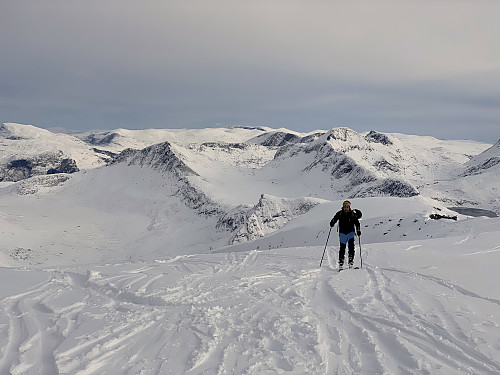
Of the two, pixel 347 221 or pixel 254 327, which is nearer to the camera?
pixel 254 327

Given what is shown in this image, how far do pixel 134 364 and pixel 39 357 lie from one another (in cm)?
167

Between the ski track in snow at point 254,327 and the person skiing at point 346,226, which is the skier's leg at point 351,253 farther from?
the ski track in snow at point 254,327

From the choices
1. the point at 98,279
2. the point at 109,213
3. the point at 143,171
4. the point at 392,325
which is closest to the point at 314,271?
the point at 392,325

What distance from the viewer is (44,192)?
10331 cm

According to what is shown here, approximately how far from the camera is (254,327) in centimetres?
613

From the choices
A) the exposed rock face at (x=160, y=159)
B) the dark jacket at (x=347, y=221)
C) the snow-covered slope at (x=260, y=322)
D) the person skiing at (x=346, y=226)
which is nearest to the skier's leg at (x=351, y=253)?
the person skiing at (x=346, y=226)

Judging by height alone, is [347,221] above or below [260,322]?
above

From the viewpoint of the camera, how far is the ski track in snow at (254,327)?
4770mm

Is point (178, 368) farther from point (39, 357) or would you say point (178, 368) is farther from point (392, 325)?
point (392, 325)

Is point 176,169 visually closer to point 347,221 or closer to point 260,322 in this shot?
point 347,221

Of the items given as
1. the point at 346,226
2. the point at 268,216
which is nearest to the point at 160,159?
the point at 268,216

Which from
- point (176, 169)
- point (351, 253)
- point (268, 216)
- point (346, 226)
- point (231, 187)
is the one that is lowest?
point (268, 216)

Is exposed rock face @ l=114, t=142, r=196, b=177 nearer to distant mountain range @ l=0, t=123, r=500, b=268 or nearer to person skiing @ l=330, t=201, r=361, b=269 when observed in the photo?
distant mountain range @ l=0, t=123, r=500, b=268

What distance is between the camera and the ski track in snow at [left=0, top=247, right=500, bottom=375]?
477cm
